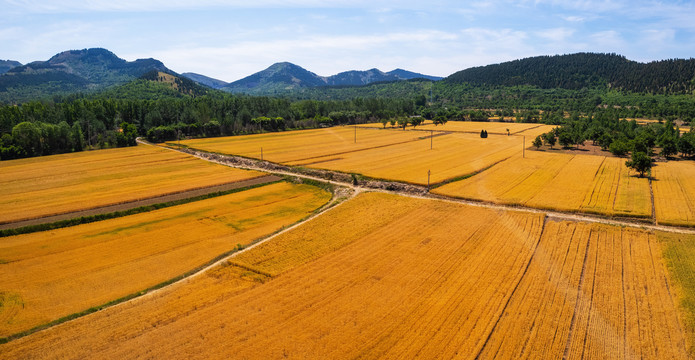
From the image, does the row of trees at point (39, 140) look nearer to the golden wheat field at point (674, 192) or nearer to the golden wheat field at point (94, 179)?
the golden wheat field at point (94, 179)

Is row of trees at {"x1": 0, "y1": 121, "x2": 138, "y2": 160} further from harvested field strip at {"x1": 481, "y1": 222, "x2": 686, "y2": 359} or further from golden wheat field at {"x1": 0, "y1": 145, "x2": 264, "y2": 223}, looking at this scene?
harvested field strip at {"x1": 481, "y1": 222, "x2": 686, "y2": 359}

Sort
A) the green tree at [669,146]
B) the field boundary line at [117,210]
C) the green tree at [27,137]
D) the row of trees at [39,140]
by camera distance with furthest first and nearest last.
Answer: the green tree at [27,137]
the row of trees at [39,140]
the green tree at [669,146]
the field boundary line at [117,210]

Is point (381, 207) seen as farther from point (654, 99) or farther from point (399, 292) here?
point (654, 99)

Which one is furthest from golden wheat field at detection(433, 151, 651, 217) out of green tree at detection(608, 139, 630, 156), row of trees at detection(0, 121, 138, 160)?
row of trees at detection(0, 121, 138, 160)

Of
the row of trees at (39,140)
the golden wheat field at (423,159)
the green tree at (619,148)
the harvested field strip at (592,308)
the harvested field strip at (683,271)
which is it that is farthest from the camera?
the row of trees at (39,140)

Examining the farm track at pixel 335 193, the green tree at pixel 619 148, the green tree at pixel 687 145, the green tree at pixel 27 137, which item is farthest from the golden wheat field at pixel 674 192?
the green tree at pixel 27 137

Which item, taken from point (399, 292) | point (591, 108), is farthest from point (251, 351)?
point (591, 108)
